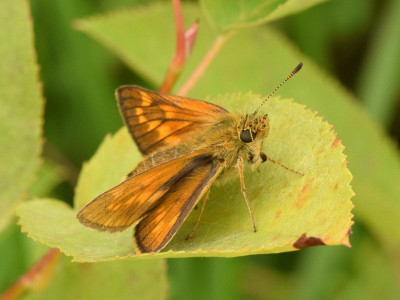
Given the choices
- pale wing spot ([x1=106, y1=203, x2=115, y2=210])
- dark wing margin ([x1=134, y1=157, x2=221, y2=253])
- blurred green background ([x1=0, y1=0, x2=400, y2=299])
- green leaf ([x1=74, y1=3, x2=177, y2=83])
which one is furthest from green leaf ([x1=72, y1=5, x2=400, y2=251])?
pale wing spot ([x1=106, y1=203, x2=115, y2=210])

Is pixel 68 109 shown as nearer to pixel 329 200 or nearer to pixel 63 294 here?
pixel 63 294

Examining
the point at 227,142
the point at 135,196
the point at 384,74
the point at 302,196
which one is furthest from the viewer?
the point at 384,74

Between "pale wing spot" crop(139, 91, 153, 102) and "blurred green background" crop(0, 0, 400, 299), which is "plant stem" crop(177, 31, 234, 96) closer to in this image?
"pale wing spot" crop(139, 91, 153, 102)

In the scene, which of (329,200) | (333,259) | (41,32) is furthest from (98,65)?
(329,200)

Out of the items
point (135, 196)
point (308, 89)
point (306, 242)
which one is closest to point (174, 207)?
point (135, 196)


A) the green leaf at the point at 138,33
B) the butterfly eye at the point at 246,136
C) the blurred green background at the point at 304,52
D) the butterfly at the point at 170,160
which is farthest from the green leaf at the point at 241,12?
the blurred green background at the point at 304,52

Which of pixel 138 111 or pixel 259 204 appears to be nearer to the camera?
pixel 259 204

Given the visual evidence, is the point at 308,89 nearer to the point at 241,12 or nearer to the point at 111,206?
the point at 241,12
